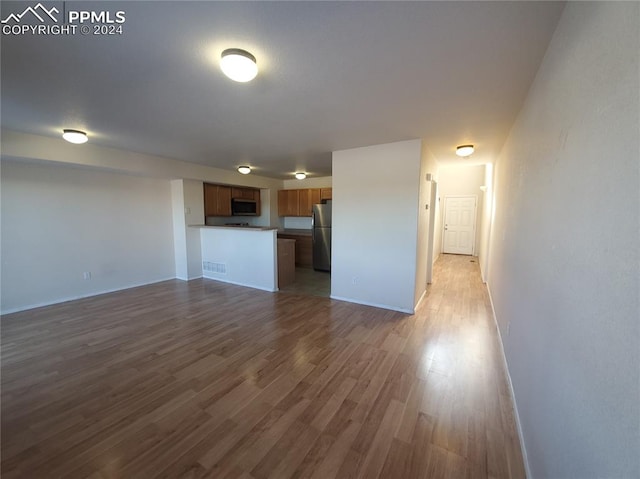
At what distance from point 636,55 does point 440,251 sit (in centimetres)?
837

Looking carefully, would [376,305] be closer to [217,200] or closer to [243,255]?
[243,255]

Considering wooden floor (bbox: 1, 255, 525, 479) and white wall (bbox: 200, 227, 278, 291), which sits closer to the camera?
wooden floor (bbox: 1, 255, 525, 479)

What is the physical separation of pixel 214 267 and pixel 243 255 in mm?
953

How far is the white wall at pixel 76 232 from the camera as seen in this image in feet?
11.5

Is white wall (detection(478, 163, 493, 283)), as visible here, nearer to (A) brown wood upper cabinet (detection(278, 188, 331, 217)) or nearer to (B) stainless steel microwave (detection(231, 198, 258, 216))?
(A) brown wood upper cabinet (detection(278, 188, 331, 217))

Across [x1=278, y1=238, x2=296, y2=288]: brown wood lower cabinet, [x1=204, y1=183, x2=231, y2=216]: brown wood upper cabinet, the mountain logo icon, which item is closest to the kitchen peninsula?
[x1=278, y1=238, x2=296, y2=288]: brown wood lower cabinet

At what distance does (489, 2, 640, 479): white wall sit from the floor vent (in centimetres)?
495

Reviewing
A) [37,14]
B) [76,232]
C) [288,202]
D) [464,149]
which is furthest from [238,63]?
[288,202]

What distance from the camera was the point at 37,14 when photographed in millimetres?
1291

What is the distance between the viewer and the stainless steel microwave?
6.38 m

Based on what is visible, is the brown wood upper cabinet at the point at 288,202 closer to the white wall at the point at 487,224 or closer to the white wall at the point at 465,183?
the white wall at the point at 465,183

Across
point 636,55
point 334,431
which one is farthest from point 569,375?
point 334,431

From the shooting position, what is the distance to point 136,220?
4.78m

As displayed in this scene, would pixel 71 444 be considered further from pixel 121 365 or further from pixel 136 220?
pixel 136 220
